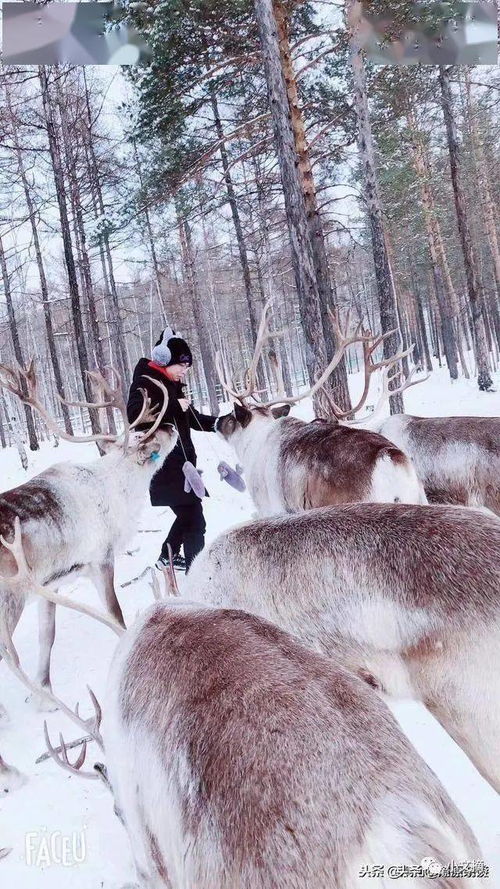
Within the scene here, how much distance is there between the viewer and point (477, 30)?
8734mm

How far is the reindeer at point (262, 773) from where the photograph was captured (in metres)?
1.06

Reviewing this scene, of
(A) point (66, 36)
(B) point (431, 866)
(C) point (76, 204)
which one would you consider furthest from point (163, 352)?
(C) point (76, 204)

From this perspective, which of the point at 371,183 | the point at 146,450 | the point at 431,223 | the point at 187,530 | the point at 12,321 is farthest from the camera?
the point at 431,223

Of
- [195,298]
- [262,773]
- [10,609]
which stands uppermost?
[195,298]

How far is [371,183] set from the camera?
1023cm

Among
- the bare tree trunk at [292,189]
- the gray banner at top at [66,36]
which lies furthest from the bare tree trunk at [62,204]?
the bare tree trunk at [292,189]

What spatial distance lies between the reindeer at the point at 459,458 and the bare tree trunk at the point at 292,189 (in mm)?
1913

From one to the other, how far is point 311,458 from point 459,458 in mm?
1474

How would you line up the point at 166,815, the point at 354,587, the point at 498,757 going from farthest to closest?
the point at 354,587
the point at 498,757
the point at 166,815

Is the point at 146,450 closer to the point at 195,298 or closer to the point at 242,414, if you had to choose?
the point at 242,414

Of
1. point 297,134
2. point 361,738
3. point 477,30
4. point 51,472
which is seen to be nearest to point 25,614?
point 51,472

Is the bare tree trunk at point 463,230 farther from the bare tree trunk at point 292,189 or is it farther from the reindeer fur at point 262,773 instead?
the reindeer fur at point 262,773

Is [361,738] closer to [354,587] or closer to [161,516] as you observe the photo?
[354,587]

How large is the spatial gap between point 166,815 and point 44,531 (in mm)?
2753
